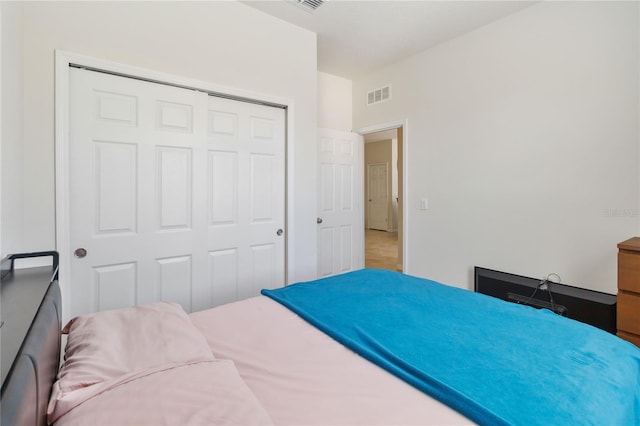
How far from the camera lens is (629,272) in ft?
5.88

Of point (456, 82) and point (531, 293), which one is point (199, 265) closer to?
point (531, 293)

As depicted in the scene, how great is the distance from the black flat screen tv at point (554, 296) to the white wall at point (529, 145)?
0.10m

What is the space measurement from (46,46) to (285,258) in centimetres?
214

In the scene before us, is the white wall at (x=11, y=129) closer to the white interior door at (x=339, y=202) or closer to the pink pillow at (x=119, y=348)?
the pink pillow at (x=119, y=348)

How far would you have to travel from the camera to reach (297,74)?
9.29 feet

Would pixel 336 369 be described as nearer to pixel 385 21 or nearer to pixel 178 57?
pixel 178 57

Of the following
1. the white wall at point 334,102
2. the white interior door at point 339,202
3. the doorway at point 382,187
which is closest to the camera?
the white interior door at point 339,202

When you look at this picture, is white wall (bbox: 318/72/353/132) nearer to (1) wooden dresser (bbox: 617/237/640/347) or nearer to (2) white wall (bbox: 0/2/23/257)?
(2) white wall (bbox: 0/2/23/257)

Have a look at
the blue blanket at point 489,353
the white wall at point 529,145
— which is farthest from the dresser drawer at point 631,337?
the blue blanket at point 489,353

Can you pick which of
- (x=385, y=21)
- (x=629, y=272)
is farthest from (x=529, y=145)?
(x=385, y=21)

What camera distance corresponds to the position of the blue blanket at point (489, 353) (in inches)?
32.8

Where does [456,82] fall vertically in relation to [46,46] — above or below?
above

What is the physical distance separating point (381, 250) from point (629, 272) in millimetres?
4475

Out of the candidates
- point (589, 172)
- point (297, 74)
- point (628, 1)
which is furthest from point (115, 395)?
point (628, 1)
